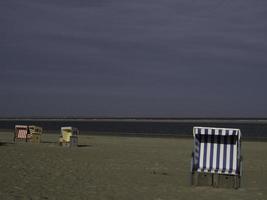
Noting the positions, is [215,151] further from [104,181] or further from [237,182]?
[104,181]

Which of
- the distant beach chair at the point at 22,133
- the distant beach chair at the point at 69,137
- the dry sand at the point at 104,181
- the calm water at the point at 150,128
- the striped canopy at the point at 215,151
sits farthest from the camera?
the calm water at the point at 150,128

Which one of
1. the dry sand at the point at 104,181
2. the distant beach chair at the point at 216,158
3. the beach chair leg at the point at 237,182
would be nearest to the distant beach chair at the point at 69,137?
Answer: the dry sand at the point at 104,181

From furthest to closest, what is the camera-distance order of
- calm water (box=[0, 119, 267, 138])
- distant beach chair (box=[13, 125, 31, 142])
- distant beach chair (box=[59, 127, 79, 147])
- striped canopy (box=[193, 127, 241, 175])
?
calm water (box=[0, 119, 267, 138]) < distant beach chair (box=[13, 125, 31, 142]) < distant beach chair (box=[59, 127, 79, 147]) < striped canopy (box=[193, 127, 241, 175])

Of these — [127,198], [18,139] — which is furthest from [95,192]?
[18,139]

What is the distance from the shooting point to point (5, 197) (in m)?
9.96

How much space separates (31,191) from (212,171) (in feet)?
14.6

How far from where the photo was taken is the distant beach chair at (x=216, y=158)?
12922 millimetres

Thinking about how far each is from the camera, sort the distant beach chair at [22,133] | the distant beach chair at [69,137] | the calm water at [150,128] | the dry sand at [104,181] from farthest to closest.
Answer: the calm water at [150,128]
the distant beach chair at [22,133]
the distant beach chair at [69,137]
the dry sand at [104,181]

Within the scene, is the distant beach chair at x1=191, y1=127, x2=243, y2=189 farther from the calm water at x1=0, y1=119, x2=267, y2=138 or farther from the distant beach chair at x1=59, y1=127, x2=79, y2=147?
the calm water at x1=0, y1=119, x2=267, y2=138

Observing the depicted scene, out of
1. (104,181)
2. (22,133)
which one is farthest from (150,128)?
(104,181)

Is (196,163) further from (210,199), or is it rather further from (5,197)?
(5,197)

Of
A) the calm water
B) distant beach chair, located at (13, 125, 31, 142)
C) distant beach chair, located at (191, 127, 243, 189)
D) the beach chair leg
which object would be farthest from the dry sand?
the calm water

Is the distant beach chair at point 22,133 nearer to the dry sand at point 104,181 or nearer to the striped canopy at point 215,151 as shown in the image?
the dry sand at point 104,181

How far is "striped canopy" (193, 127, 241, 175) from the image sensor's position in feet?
42.3
